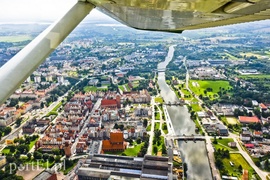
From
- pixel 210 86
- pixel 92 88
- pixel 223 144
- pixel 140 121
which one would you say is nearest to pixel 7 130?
pixel 140 121

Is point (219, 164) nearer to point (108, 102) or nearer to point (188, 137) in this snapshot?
point (188, 137)

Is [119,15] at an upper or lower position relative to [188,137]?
upper

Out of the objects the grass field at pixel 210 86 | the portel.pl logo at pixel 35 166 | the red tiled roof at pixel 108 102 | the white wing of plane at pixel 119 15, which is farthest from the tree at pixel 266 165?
the white wing of plane at pixel 119 15

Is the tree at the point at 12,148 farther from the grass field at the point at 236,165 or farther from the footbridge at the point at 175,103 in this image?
the footbridge at the point at 175,103

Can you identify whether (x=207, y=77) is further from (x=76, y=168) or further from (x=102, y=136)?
(x=76, y=168)

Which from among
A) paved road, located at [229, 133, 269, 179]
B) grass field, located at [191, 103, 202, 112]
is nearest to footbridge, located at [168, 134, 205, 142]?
paved road, located at [229, 133, 269, 179]
